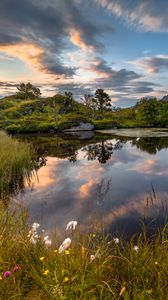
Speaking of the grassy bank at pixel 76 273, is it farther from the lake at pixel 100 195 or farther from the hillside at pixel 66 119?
the hillside at pixel 66 119

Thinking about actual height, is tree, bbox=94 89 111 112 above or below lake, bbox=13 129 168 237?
above

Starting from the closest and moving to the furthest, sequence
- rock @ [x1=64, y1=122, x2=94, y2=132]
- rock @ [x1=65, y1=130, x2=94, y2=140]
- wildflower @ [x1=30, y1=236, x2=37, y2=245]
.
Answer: wildflower @ [x1=30, y1=236, x2=37, y2=245] < rock @ [x1=65, y1=130, x2=94, y2=140] < rock @ [x1=64, y1=122, x2=94, y2=132]

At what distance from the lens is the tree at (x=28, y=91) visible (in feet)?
506

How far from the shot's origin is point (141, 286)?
3623 mm

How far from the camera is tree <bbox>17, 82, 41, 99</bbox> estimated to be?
154 m

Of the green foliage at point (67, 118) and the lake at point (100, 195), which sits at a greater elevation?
the green foliage at point (67, 118)

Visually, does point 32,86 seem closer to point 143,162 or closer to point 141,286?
point 143,162

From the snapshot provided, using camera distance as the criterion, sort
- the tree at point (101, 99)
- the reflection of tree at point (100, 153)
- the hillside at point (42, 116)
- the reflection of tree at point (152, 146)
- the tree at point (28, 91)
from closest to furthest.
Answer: the reflection of tree at point (100, 153), the reflection of tree at point (152, 146), the hillside at point (42, 116), the tree at point (101, 99), the tree at point (28, 91)

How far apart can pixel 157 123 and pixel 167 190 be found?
72.0 meters

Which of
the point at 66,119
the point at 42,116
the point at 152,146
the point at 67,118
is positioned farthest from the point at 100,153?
the point at 42,116

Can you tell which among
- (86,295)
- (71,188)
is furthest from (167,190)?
(86,295)

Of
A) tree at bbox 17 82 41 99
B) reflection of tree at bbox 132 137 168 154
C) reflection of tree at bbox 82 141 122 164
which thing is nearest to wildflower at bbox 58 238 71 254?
reflection of tree at bbox 82 141 122 164

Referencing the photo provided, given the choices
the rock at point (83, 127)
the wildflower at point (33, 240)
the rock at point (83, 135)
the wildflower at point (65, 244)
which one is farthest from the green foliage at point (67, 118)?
the wildflower at point (65, 244)

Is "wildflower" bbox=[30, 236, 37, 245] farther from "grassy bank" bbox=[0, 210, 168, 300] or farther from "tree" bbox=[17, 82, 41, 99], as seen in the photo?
"tree" bbox=[17, 82, 41, 99]
